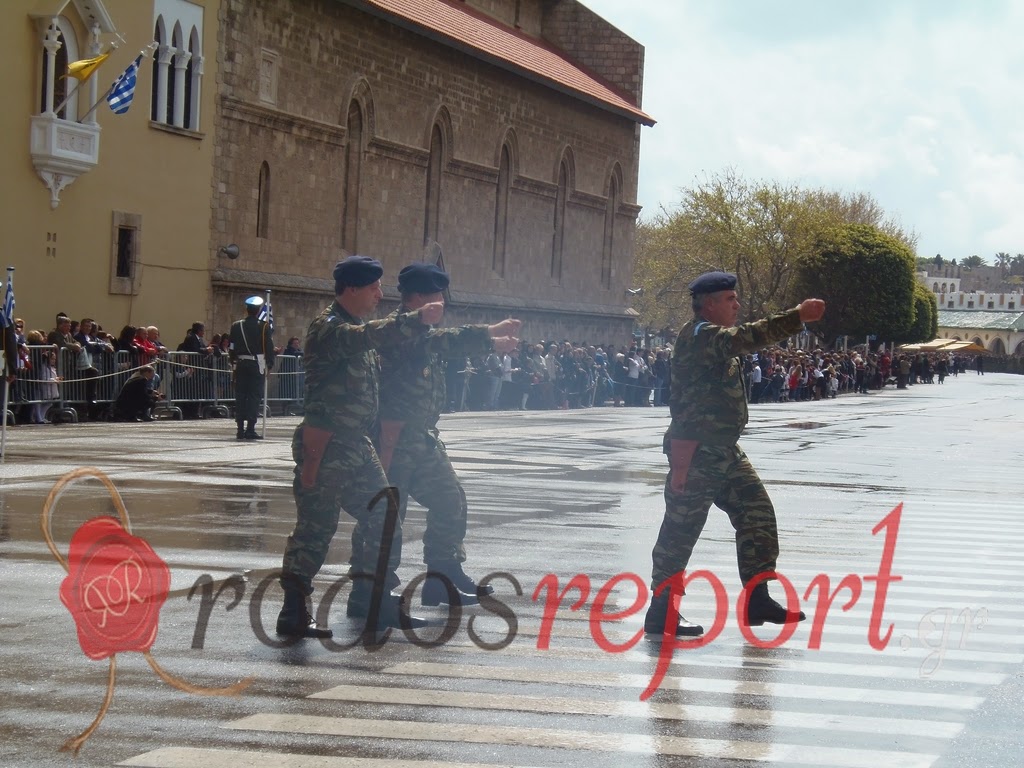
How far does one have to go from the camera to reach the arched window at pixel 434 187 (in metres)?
47.3

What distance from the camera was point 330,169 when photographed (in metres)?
41.4

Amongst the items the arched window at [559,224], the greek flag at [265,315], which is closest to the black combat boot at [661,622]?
the greek flag at [265,315]

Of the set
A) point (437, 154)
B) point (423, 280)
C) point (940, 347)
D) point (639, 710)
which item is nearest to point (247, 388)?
point (423, 280)

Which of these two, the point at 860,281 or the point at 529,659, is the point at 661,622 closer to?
the point at 529,659

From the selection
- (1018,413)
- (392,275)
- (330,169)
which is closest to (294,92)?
(330,169)

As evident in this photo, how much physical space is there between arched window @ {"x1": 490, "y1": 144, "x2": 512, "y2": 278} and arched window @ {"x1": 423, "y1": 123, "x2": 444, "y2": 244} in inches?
180

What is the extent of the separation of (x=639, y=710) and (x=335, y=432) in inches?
89.4

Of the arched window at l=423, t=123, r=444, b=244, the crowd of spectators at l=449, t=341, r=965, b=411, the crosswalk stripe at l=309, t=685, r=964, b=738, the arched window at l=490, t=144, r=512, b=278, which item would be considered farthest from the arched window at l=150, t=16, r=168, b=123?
the crosswalk stripe at l=309, t=685, r=964, b=738

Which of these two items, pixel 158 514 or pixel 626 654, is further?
pixel 158 514

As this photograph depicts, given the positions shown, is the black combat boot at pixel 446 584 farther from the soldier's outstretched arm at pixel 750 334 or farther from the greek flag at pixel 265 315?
the greek flag at pixel 265 315

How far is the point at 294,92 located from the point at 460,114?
10.1m

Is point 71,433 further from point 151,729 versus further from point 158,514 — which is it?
point 151,729

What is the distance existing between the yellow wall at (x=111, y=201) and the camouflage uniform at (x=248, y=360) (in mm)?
7647

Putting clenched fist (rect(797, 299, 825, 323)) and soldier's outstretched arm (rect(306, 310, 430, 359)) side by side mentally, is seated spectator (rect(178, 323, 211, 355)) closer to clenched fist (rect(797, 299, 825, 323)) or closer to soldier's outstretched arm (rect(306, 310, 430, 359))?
soldier's outstretched arm (rect(306, 310, 430, 359))
